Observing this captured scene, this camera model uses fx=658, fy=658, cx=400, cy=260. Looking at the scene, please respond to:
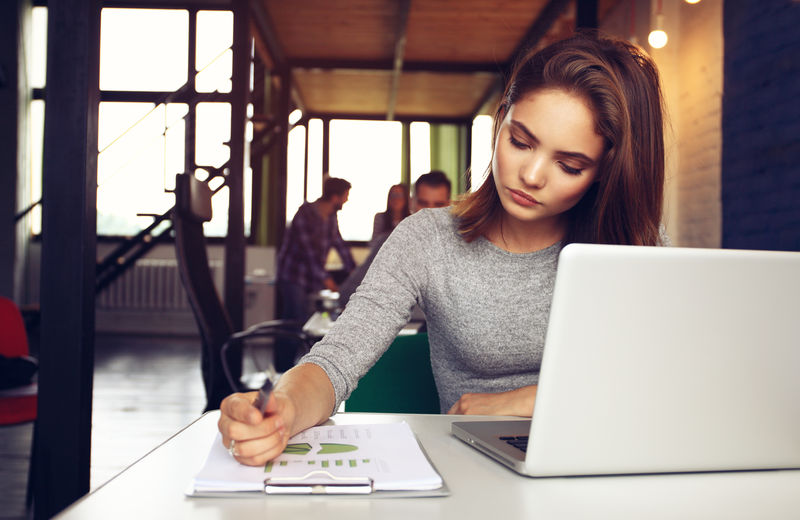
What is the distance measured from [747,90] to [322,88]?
19.4 feet

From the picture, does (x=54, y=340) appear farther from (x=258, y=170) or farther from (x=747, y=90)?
(x=258, y=170)

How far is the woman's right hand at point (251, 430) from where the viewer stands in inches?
26.7

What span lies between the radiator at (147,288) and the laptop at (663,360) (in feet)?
23.4

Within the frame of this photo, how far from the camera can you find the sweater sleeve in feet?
3.20

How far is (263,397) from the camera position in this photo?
67 centimetres

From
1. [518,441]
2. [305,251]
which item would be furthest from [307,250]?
[518,441]

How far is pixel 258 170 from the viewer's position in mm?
7875

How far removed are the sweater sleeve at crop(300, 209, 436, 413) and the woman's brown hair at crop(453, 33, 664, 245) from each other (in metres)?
0.11

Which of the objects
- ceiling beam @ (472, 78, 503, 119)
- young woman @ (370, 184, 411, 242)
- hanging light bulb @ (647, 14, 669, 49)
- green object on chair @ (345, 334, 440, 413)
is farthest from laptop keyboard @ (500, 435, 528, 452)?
ceiling beam @ (472, 78, 503, 119)

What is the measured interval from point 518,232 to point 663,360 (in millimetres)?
693

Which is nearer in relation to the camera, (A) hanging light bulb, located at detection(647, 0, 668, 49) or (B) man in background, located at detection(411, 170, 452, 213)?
(B) man in background, located at detection(411, 170, 452, 213)

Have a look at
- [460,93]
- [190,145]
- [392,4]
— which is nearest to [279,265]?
[190,145]

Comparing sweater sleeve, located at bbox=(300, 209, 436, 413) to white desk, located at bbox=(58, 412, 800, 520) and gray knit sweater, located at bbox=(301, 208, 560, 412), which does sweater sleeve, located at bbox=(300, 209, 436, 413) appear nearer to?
gray knit sweater, located at bbox=(301, 208, 560, 412)

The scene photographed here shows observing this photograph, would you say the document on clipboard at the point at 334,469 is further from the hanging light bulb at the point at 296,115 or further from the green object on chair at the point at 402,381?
the hanging light bulb at the point at 296,115
